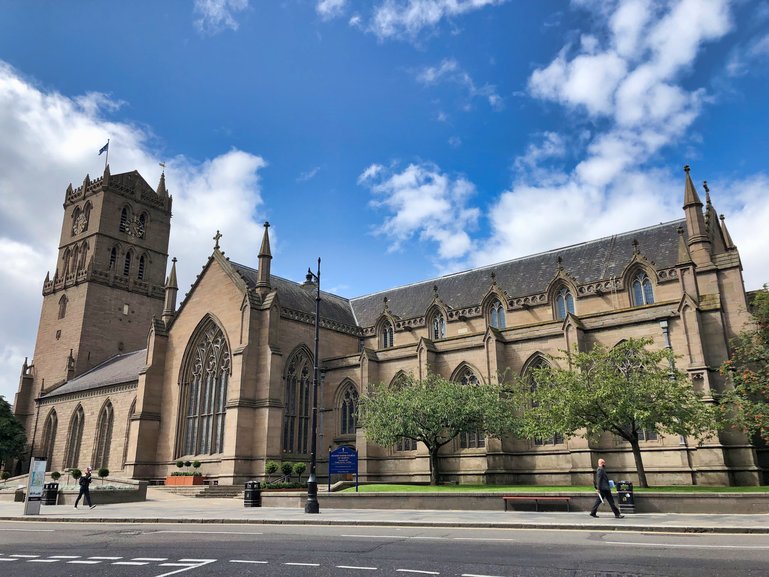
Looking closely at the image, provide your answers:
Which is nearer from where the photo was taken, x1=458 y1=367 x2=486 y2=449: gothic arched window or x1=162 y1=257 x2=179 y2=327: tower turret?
x1=458 y1=367 x2=486 y2=449: gothic arched window

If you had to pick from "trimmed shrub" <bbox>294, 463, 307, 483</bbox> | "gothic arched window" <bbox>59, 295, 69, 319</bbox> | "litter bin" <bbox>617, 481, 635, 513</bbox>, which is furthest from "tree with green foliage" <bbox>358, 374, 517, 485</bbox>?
"gothic arched window" <bbox>59, 295, 69, 319</bbox>

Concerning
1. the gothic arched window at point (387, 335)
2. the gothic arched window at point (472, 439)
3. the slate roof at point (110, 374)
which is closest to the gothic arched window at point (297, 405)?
the gothic arched window at point (387, 335)

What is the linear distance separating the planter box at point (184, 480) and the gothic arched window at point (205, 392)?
3.17 meters

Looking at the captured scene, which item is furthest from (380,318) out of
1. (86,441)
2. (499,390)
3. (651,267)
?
(86,441)

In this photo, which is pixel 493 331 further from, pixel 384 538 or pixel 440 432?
pixel 384 538

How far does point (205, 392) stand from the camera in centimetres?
4325

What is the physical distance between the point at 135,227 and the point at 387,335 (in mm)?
39278

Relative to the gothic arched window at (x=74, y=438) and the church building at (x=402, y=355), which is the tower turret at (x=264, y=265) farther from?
the gothic arched window at (x=74, y=438)

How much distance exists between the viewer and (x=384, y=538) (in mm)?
14555

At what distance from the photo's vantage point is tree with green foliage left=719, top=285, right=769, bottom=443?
25234 millimetres

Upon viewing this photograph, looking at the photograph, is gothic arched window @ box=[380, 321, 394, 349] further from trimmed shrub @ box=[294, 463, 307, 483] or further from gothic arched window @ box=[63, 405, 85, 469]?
gothic arched window @ box=[63, 405, 85, 469]

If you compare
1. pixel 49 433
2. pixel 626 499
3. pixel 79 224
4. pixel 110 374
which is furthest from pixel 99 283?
pixel 626 499

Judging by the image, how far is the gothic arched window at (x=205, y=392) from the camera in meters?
41.6

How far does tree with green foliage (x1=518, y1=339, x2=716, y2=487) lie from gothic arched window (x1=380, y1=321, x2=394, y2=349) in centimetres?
2023
